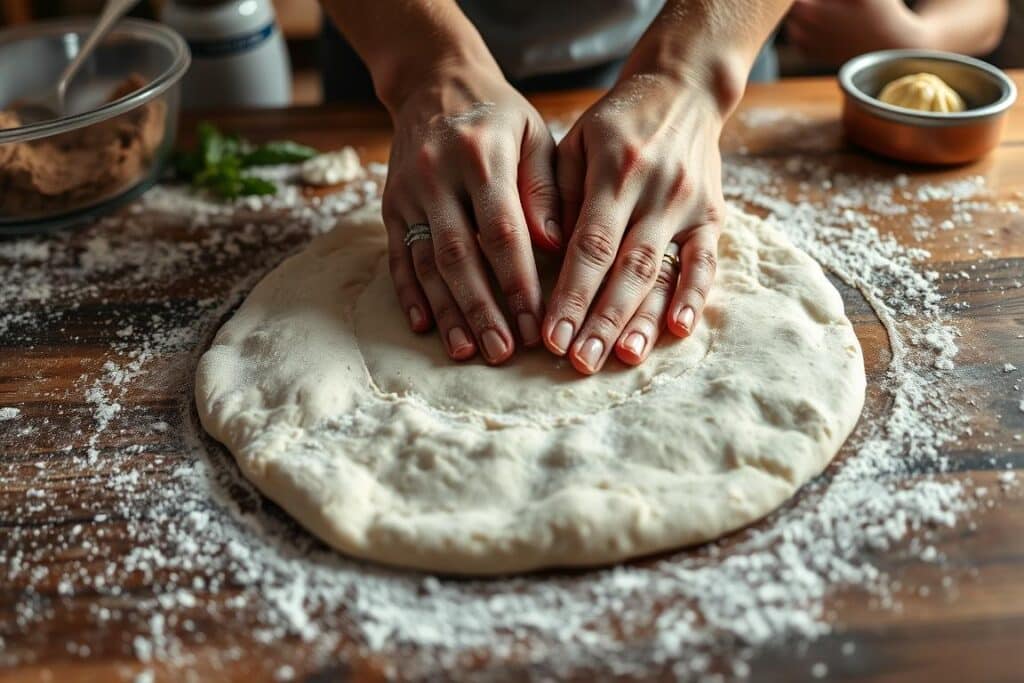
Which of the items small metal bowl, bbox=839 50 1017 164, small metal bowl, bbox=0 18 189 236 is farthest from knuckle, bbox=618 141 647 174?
small metal bowl, bbox=0 18 189 236

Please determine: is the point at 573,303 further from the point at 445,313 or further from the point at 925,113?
the point at 925,113

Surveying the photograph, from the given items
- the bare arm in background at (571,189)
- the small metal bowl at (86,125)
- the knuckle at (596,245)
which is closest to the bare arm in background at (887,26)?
the bare arm in background at (571,189)

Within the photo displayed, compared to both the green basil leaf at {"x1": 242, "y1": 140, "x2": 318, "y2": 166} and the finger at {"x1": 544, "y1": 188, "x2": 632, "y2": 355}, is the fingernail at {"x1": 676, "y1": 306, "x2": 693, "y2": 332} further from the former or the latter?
the green basil leaf at {"x1": 242, "y1": 140, "x2": 318, "y2": 166}

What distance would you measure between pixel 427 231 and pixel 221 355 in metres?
0.39

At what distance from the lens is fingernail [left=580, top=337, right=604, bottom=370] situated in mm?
1367

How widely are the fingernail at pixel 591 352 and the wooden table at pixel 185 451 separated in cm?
45

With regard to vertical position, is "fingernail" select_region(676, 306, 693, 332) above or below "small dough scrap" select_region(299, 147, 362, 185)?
above

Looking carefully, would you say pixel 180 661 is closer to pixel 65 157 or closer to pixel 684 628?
pixel 684 628

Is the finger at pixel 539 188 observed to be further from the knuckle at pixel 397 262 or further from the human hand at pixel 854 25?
the human hand at pixel 854 25

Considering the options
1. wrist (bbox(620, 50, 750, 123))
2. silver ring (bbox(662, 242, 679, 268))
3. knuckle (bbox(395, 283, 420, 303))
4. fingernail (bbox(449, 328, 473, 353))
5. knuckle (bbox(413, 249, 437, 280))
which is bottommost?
knuckle (bbox(395, 283, 420, 303))

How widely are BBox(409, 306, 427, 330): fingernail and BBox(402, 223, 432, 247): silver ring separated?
12 centimetres

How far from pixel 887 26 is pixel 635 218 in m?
1.16

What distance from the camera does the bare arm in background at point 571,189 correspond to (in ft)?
4.66

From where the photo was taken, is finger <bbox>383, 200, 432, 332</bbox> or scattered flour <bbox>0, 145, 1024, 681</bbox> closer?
scattered flour <bbox>0, 145, 1024, 681</bbox>
